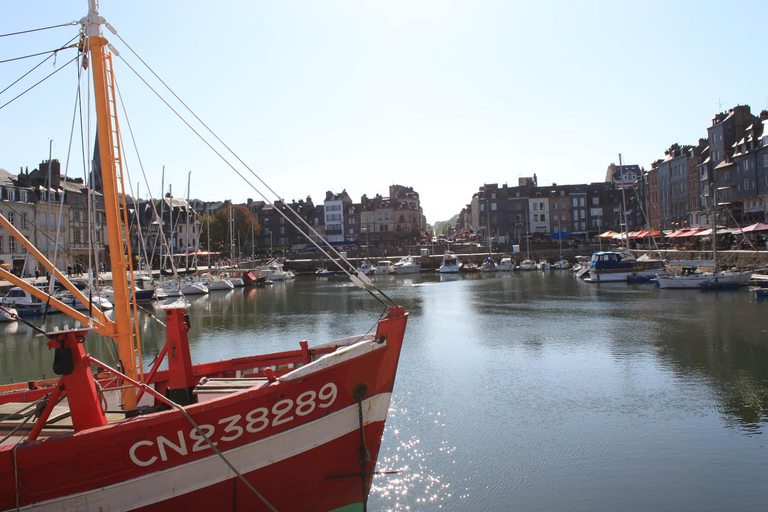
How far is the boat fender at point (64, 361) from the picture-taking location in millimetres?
8016

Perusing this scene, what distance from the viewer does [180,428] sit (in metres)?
8.16

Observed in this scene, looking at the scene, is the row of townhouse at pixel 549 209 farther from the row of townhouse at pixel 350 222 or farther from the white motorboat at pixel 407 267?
the white motorboat at pixel 407 267

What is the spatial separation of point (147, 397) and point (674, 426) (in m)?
13.0

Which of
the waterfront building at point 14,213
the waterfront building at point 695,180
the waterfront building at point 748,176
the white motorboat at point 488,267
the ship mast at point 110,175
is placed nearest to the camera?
the ship mast at point 110,175

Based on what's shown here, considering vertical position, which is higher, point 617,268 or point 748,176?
point 748,176

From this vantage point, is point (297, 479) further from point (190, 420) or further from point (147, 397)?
point (147, 397)

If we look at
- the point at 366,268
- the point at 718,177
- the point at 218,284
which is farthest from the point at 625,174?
the point at 218,284

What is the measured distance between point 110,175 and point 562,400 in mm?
14213

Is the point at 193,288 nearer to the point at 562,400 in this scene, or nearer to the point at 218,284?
the point at 218,284

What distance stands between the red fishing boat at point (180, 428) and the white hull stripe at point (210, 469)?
0.6 inches

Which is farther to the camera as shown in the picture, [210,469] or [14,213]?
[14,213]

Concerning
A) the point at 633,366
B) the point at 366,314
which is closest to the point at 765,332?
the point at 633,366

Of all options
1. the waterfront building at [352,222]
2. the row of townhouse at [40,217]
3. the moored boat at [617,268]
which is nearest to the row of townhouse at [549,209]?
the waterfront building at [352,222]

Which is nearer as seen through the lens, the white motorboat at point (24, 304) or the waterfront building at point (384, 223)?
the white motorboat at point (24, 304)
